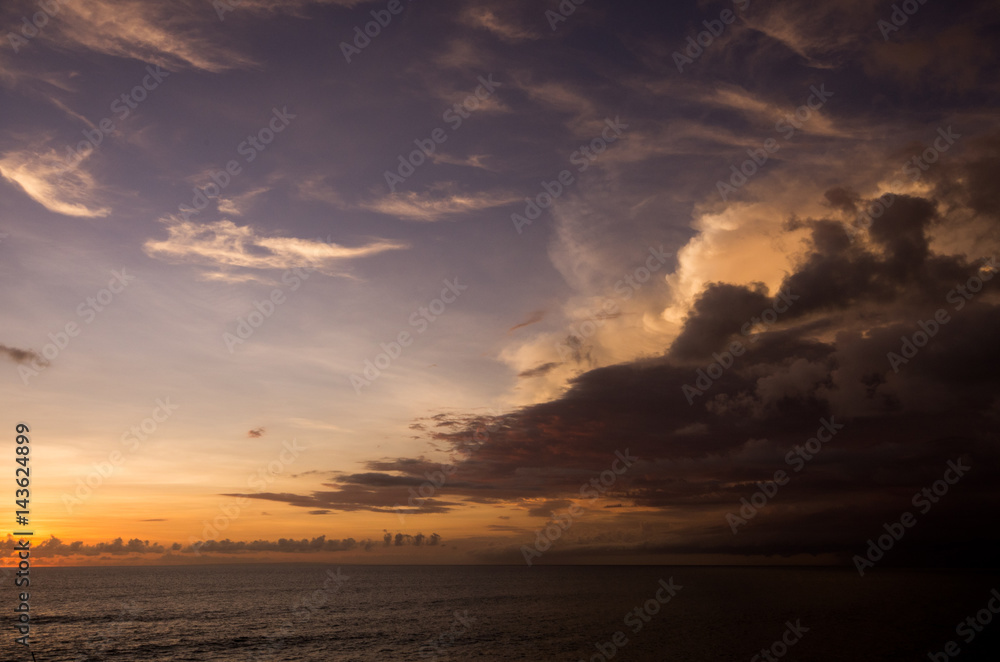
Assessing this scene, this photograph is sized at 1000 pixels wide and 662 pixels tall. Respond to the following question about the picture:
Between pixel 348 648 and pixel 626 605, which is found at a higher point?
pixel 348 648

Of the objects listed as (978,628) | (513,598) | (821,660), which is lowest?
(513,598)

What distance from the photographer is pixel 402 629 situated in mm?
93312

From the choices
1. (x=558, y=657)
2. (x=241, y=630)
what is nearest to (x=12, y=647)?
(x=241, y=630)

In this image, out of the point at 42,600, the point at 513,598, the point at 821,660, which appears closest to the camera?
the point at 821,660

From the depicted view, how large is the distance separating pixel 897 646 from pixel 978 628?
31958mm

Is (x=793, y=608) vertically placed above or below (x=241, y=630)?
below

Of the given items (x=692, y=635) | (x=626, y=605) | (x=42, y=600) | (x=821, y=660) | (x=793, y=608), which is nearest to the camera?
(x=821, y=660)

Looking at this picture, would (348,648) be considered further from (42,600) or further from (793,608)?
(42,600)

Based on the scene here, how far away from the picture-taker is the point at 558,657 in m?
67.6

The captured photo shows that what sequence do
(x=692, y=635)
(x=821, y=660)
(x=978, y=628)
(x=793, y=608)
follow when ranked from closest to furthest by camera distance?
(x=821, y=660) < (x=692, y=635) < (x=978, y=628) < (x=793, y=608)

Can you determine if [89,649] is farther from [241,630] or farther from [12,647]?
[241,630]

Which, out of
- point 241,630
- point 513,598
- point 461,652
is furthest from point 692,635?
point 513,598

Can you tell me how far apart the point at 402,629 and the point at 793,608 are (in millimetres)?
87858

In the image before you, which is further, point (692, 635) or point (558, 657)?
point (692, 635)
